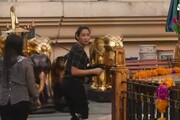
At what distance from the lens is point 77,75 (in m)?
7.58

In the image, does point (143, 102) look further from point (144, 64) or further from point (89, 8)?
point (89, 8)

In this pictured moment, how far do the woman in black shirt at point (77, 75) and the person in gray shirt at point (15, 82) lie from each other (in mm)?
1084

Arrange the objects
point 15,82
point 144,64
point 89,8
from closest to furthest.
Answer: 1. point 15,82
2. point 144,64
3. point 89,8

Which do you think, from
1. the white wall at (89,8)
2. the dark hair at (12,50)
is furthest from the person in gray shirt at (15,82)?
the white wall at (89,8)

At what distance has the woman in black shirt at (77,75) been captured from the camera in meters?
7.60

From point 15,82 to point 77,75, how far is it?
120 cm

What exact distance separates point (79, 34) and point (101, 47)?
13.1ft

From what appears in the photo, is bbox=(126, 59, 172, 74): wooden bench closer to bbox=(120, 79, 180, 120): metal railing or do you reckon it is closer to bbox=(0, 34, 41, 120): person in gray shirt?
bbox=(120, 79, 180, 120): metal railing

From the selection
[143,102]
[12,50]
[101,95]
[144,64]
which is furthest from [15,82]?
[101,95]

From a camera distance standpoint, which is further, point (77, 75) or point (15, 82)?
point (77, 75)

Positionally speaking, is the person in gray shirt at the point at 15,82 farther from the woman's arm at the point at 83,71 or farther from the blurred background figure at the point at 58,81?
the blurred background figure at the point at 58,81

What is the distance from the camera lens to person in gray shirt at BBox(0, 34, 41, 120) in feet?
21.5

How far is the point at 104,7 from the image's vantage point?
13719 mm

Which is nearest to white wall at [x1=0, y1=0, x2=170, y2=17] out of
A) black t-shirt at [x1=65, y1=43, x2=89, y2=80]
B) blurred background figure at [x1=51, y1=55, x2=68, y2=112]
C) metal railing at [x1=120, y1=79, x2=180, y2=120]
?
blurred background figure at [x1=51, y1=55, x2=68, y2=112]
